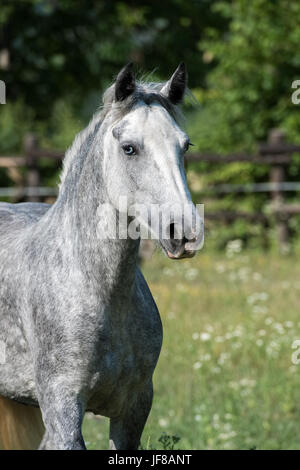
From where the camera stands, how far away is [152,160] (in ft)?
9.57

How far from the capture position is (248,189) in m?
14.6

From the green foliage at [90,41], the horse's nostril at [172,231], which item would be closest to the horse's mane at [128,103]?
the horse's nostril at [172,231]

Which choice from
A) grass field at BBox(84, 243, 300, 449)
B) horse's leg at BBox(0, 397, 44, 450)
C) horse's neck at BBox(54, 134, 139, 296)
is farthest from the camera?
grass field at BBox(84, 243, 300, 449)

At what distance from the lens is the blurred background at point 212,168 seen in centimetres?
593

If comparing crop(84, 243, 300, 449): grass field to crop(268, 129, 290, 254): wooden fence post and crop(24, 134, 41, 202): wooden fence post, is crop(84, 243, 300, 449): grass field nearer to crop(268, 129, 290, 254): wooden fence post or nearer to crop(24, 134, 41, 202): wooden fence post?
crop(268, 129, 290, 254): wooden fence post

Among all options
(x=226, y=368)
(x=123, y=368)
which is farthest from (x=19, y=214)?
(x=226, y=368)

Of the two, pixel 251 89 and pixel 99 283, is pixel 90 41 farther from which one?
pixel 99 283

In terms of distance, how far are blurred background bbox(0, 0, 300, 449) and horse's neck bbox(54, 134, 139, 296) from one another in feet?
1.43

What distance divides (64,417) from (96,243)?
74 cm

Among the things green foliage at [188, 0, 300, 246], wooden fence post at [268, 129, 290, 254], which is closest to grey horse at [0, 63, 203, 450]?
wooden fence post at [268, 129, 290, 254]

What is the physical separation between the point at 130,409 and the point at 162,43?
18789mm

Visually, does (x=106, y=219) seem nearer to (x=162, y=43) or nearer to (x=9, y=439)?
(x=9, y=439)

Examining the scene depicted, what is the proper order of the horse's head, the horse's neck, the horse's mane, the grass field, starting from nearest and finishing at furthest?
the horse's head < the horse's mane < the horse's neck < the grass field

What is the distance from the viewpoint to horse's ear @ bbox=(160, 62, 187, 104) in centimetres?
317
